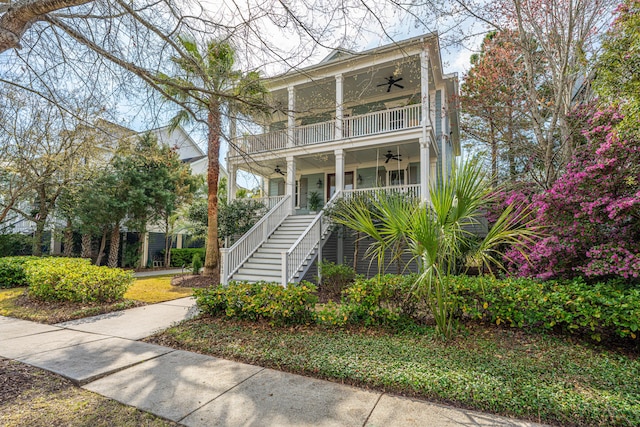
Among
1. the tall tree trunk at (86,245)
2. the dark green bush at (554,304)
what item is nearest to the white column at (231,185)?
the tall tree trunk at (86,245)

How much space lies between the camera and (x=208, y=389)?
10.8 feet

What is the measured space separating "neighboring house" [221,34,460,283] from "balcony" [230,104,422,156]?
34 mm

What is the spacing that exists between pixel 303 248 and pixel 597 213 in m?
6.42

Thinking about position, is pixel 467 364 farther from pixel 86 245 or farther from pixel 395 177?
pixel 86 245

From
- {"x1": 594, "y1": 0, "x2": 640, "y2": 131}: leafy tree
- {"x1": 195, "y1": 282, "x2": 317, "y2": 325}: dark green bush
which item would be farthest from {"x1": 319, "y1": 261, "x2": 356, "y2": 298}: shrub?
{"x1": 594, "y1": 0, "x2": 640, "y2": 131}: leafy tree

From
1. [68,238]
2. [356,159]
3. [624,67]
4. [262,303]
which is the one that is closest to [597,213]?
[624,67]

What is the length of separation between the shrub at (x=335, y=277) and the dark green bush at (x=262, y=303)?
266 centimetres

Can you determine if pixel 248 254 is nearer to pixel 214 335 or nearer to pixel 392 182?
pixel 214 335

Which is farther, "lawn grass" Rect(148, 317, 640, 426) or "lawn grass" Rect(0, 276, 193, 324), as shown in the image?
"lawn grass" Rect(0, 276, 193, 324)

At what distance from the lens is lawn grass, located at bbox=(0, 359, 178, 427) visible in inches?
106

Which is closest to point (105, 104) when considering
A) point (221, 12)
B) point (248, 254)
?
point (221, 12)

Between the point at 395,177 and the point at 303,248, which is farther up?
the point at 395,177

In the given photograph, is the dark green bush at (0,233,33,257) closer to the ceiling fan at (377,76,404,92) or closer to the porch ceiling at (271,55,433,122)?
the porch ceiling at (271,55,433,122)

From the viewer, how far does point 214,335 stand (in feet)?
16.2
